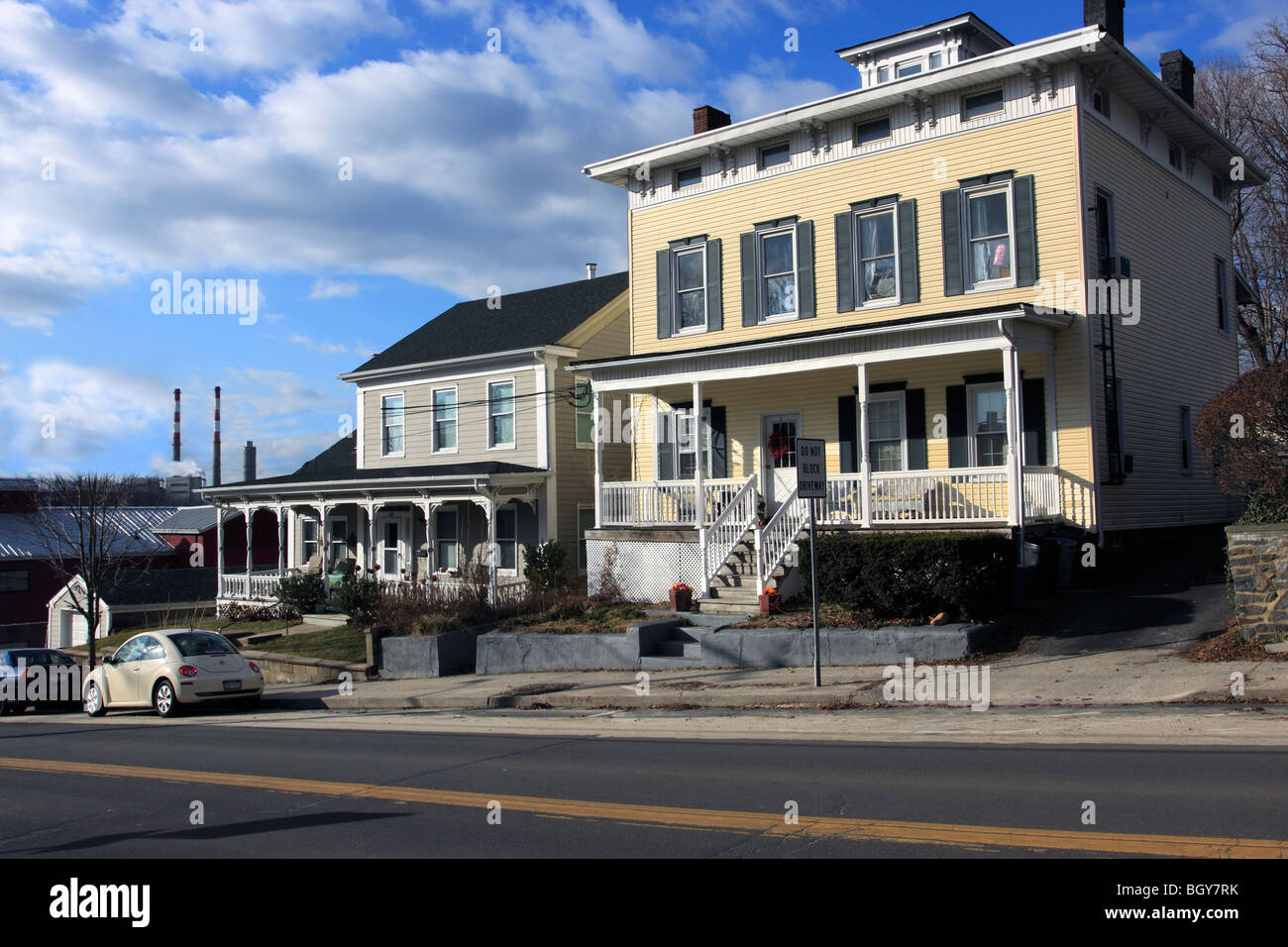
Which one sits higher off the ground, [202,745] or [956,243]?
[956,243]

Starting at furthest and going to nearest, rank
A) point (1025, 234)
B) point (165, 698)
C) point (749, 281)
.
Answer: point (749, 281), point (1025, 234), point (165, 698)

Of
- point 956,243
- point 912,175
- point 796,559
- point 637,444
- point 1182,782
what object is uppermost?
point 912,175

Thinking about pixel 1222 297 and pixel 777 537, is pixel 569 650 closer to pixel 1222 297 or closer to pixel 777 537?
pixel 777 537

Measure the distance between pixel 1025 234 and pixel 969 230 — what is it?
3.88 feet

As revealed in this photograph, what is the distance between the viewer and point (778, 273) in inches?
917

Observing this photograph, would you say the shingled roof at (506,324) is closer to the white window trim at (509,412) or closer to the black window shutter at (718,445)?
the white window trim at (509,412)

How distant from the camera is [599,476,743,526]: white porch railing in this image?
21.4 meters

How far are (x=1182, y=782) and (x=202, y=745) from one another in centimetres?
1116

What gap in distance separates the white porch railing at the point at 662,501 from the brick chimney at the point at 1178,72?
13887mm

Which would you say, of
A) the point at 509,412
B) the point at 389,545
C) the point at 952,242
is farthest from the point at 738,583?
the point at 389,545

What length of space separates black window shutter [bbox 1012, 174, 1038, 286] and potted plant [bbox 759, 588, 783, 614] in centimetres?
779

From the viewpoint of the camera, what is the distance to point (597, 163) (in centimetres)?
2544

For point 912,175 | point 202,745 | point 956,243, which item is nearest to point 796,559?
point 956,243
